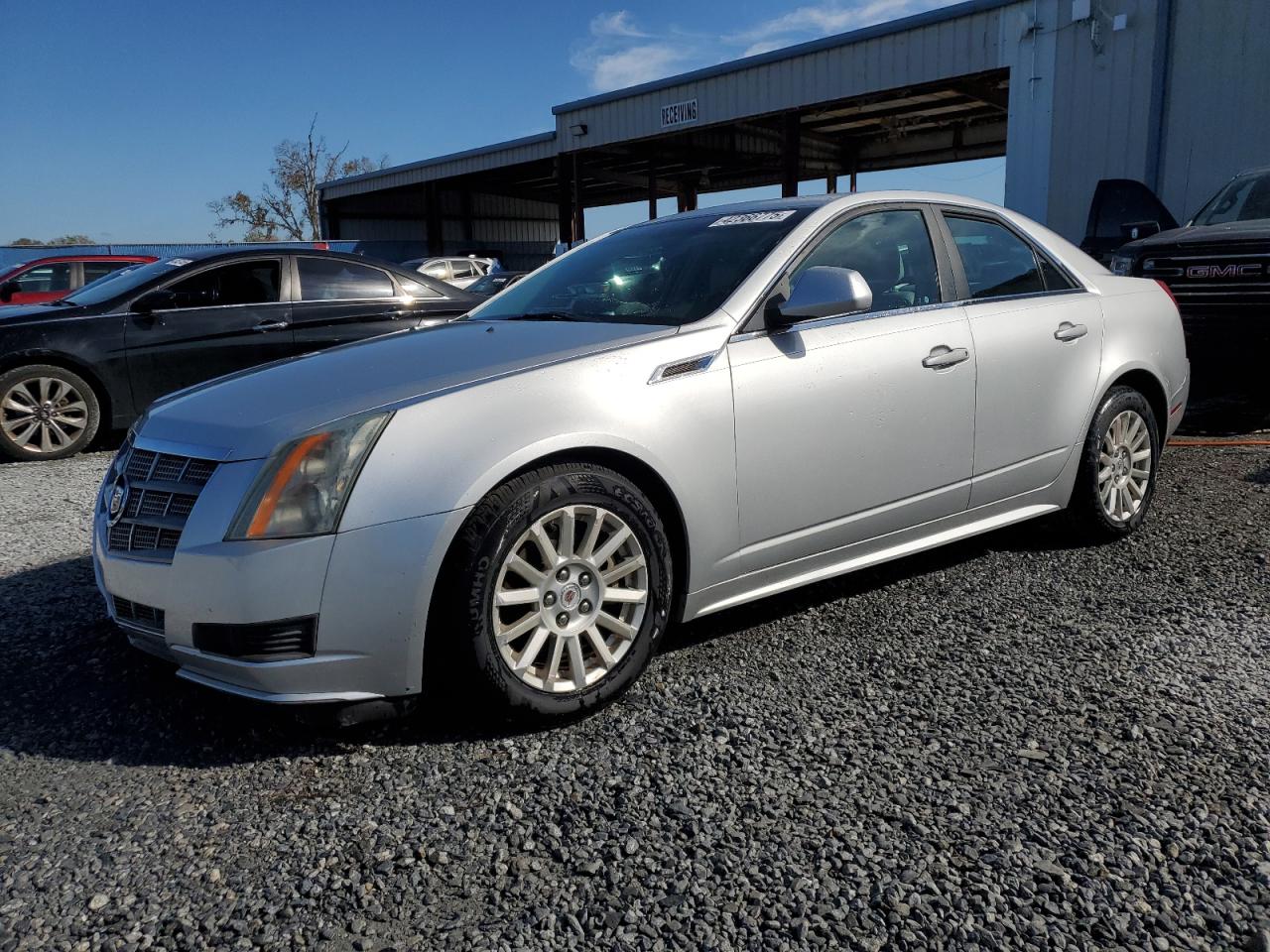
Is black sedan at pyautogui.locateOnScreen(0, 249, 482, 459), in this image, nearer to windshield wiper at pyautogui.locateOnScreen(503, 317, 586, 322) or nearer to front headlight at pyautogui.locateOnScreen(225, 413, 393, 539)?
windshield wiper at pyautogui.locateOnScreen(503, 317, 586, 322)

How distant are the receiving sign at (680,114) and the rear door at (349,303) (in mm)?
15168

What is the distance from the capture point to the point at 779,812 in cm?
235

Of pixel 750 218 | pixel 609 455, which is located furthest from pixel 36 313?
pixel 609 455

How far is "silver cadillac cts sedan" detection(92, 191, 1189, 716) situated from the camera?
2525mm

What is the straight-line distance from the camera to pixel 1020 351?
12.9ft

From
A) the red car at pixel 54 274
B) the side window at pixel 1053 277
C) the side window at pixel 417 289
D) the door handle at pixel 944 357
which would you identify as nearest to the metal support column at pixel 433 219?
the red car at pixel 54 274

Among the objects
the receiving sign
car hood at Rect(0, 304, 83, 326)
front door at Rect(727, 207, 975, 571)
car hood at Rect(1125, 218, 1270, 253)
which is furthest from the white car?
front door at Rect(727, 207, 975, 571)

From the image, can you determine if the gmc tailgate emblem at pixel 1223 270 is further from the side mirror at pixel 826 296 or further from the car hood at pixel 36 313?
the car hood at pixel 36 313

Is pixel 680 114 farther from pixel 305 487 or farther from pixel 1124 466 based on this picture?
pixel 305 487

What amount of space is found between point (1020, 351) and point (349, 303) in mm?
5406

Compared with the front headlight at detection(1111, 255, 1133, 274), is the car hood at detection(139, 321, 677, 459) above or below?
below

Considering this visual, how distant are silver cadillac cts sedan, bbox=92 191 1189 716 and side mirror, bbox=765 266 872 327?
0.01 m

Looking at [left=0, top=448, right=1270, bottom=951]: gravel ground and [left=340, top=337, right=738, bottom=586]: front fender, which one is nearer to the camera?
[left=0, top=448, right=1270, bottom=951]: gravel ground

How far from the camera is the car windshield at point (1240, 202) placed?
796cm
